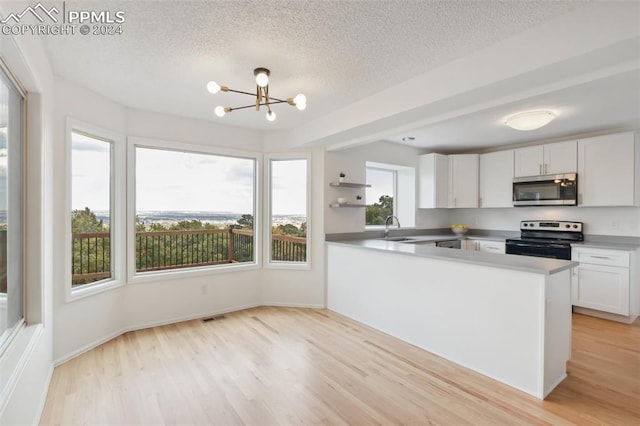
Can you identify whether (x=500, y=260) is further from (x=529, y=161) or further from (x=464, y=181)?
(x=464, y=181)

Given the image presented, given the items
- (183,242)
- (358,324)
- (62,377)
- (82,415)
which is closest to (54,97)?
(183,242)

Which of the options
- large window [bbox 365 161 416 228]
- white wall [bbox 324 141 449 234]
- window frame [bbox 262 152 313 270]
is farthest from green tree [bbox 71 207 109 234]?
large window [bbox 365 161 416 228]

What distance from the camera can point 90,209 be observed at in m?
3.17

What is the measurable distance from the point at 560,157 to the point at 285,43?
4.33 metres

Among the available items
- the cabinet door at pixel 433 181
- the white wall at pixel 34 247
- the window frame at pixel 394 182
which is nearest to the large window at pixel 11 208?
the white wall at pixel 34 247

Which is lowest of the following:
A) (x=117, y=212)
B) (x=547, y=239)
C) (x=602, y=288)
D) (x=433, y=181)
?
(x=602, y=288)

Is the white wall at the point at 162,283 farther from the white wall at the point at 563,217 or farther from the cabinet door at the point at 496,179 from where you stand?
the cabinet door at the point at 496,179

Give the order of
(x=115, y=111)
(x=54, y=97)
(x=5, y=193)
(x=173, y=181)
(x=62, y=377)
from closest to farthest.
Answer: (x=5, y=193) < (x=62, y=377) < (x=54, y=97) < (x=115, y=111) < (x=173, y=181)

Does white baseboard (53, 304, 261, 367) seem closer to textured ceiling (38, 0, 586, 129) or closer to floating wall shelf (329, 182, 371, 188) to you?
floating wall shelf (329, 182, 371, 188)

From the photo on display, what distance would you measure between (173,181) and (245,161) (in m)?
1.02

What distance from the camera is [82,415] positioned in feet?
6.77

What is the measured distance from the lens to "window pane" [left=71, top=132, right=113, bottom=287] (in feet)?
9.91

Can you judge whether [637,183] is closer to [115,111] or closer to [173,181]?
[173,181]

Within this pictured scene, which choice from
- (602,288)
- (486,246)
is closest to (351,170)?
(486,246)
